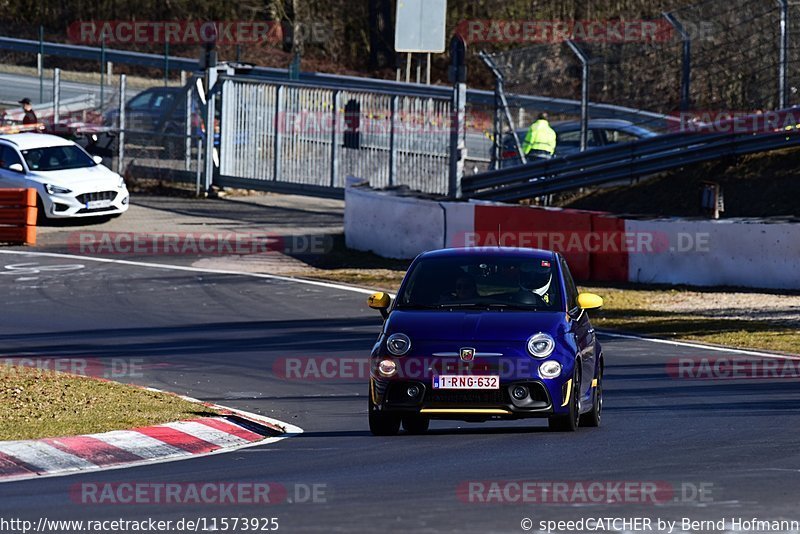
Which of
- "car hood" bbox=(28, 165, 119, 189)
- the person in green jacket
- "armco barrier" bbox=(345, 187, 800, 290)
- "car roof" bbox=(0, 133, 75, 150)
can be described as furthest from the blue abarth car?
"car roof" bbox=(0, 133, 75, 150)

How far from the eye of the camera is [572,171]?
2694cm

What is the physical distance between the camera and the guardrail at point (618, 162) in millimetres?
25531

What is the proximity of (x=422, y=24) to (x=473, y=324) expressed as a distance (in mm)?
Result: 14088

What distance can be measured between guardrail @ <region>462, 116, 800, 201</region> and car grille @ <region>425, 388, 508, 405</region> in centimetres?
1547

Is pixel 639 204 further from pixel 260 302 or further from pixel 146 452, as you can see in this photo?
pixel 146 452

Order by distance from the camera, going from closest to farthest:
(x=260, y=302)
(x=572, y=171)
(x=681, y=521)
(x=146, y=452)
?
(x=681, y=521)
(x=146, y=452)
(x=260, y=302)
(x=572, y=171)

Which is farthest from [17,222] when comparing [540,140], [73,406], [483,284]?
→ [483,284]

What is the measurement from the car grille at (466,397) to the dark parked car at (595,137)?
18.1 meters

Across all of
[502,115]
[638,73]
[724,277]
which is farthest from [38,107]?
[724,277]

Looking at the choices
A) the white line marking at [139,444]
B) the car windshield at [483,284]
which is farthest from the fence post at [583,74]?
the white line marking at [139,444]

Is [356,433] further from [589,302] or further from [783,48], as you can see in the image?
[783,48]

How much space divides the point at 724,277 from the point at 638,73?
645cm

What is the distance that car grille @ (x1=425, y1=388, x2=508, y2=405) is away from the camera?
1058 cm

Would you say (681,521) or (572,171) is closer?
(681,521)
